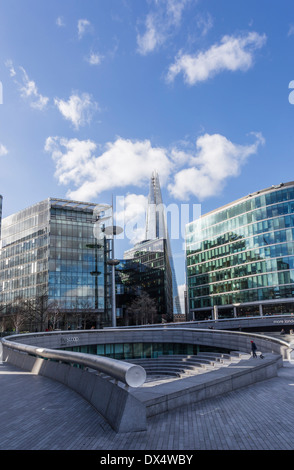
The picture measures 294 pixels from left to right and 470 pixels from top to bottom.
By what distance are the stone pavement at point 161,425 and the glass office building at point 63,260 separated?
6012cm

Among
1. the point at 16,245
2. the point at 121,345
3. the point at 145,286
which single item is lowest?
the point at 121,345

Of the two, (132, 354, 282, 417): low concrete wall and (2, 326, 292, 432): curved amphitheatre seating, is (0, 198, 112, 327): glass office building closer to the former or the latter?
(2, 326, 292, 432): curved amphitheatre seating

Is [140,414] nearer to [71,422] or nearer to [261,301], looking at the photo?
[71,422]

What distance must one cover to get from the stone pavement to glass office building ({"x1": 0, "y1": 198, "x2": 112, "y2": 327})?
60121 mm

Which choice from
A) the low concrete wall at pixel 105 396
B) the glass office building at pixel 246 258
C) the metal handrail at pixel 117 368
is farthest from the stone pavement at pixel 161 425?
the glass office building at pixel 246 258

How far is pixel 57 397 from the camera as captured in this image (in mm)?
11148

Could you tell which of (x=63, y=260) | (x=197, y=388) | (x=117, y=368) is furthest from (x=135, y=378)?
(x=63, y=260)

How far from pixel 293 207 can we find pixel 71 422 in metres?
70.0

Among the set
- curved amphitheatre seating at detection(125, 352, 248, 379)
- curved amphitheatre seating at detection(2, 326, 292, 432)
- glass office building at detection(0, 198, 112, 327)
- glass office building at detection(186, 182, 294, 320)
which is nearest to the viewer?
curved amphitheatre seating at detection(2, 326, 292, 432)

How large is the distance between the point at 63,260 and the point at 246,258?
39884mm

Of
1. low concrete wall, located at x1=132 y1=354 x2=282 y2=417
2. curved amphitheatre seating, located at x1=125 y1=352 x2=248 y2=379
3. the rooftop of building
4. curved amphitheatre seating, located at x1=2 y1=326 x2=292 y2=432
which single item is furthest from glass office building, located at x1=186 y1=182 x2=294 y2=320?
low concrete wall, located at x1=132 y1=354 x2=282 y2=417

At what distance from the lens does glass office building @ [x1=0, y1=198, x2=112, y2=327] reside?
73.3m
